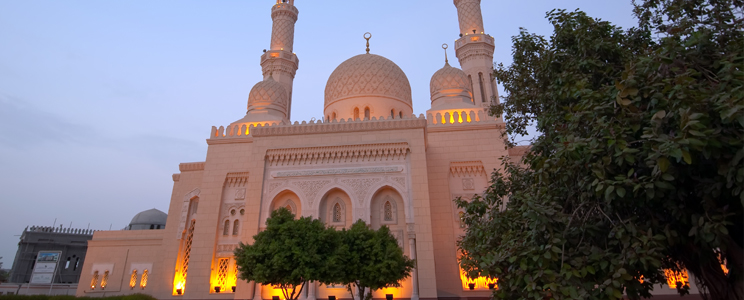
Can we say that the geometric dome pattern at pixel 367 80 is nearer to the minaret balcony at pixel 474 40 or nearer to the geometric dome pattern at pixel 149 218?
the minaret balcony at pixel 474 40

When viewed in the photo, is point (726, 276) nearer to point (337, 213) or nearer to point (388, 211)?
point (388, 211)

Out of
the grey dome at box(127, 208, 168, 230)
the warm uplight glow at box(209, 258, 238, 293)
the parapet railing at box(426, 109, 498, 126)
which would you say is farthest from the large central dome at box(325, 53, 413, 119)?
the grey dome at box(127, 208, 168, 230)

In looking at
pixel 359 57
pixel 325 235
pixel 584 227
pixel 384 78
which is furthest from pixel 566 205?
pixel 359 57

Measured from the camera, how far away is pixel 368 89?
16.7 m

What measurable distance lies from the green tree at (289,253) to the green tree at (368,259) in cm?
30

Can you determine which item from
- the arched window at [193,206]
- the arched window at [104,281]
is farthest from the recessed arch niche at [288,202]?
the arched window at [104,281]

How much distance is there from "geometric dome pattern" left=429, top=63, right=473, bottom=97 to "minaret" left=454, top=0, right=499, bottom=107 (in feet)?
5.04

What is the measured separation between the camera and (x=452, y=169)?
13.4 metres

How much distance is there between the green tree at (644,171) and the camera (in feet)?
9.90

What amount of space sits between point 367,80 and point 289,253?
32.7 ft

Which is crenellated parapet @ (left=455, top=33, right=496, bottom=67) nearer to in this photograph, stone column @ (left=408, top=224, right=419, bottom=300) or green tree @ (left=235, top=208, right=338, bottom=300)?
stone column @ (left=408, top=224, right=419, bottom=300)

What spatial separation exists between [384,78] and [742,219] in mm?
14327

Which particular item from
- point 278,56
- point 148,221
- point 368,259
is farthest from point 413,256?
point 148,221

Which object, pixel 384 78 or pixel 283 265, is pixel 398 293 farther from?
pixel 384 78
